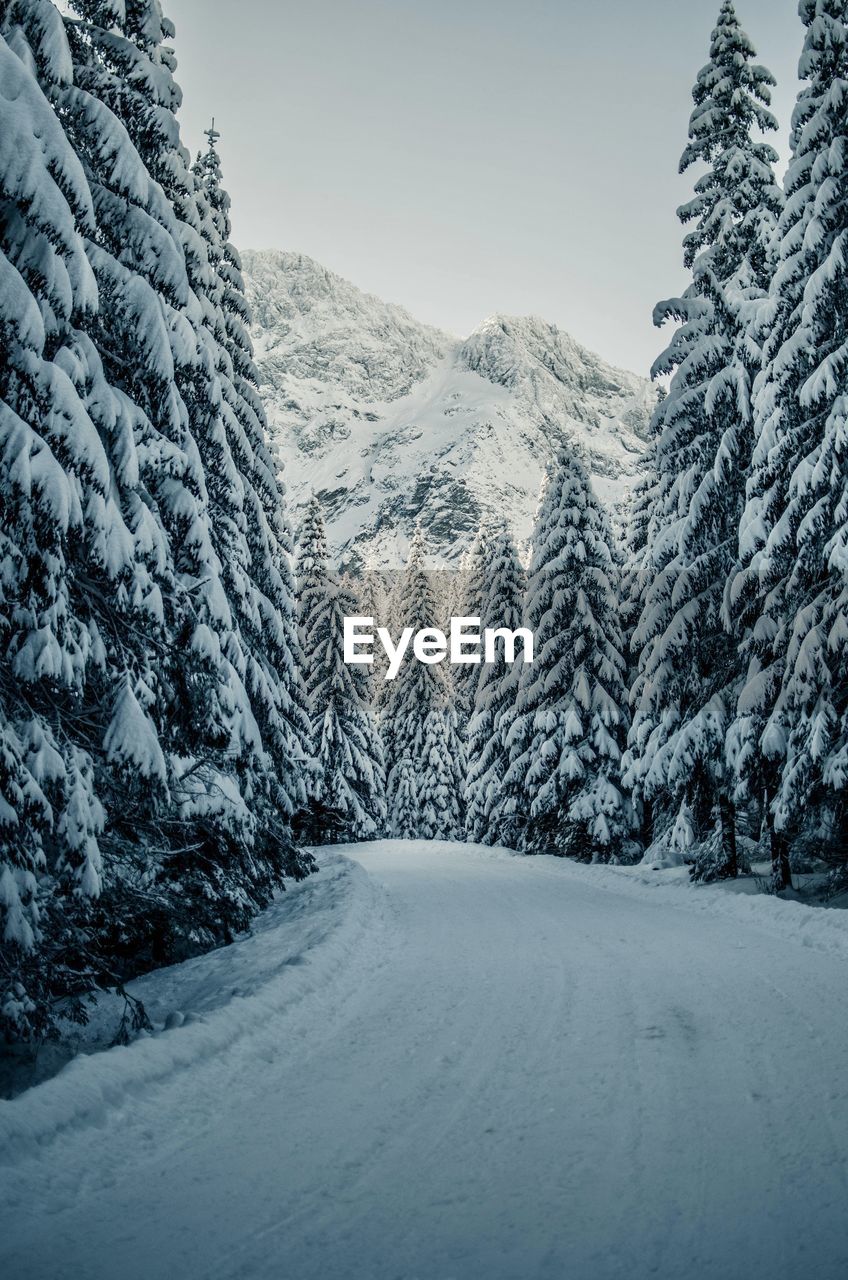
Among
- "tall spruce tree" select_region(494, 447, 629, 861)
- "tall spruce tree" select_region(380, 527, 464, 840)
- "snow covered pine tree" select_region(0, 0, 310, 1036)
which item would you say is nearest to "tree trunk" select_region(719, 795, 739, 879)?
"tall spruce tree" select_region(494, 447, 629, 861)

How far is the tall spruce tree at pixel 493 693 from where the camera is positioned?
91.5ft

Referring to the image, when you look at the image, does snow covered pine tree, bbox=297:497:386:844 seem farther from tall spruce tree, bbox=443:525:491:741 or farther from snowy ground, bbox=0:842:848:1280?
snowy ground, bbox=0:842:848:1280

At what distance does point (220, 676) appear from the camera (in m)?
10.3

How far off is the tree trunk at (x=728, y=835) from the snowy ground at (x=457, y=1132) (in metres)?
6.81

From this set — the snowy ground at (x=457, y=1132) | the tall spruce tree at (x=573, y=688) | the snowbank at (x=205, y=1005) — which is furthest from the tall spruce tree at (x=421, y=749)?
the snowy ground at (x=457, y=1132)

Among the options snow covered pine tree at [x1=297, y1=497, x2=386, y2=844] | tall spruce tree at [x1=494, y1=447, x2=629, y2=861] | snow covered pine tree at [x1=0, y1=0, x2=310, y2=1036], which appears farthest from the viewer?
snow covered pine tree at [x1=297, y1=497, x2=386, y2=844]

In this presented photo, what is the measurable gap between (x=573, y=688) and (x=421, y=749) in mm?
17578

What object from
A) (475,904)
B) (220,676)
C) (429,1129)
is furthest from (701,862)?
(429,1129)

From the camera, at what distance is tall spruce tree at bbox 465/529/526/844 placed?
91.5ft

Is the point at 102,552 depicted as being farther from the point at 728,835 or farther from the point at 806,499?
the point at 728,835

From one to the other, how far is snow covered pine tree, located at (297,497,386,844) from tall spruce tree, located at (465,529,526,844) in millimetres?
4858

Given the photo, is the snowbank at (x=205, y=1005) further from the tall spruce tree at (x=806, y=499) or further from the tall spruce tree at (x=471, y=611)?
the tall spruce tree at (x=471, y=611)

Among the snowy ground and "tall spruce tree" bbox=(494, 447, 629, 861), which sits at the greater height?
"tall spruce tree" bbox=(494, 447, 629, 861)

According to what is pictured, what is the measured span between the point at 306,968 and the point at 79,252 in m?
7.16
